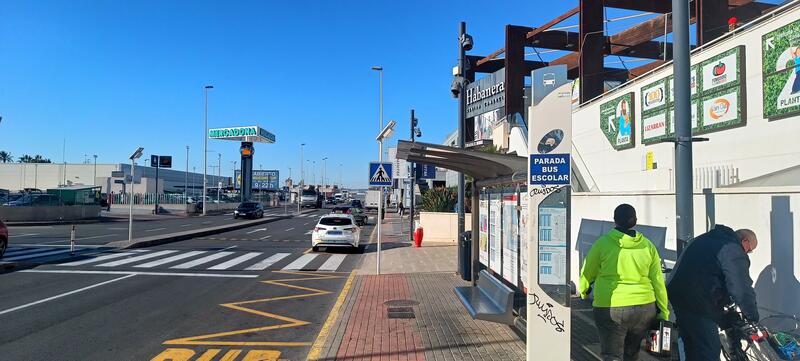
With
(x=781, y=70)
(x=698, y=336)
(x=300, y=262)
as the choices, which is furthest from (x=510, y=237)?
(x=300, y=262)

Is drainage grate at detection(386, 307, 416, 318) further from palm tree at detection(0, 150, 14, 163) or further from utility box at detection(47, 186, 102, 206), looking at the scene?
palm tree at detection(0, 150, 14, 163)

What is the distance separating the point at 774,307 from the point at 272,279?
9.83 meters

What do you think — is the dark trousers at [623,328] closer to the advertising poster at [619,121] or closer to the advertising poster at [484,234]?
the advertising poster at [484,234]

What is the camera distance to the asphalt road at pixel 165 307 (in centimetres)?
616

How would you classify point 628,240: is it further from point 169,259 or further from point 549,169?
point 169,259

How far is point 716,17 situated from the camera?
1219 centimetres

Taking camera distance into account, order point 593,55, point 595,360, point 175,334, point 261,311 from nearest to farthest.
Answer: point 595,360
point 175,334
point 261,311
point 593,55

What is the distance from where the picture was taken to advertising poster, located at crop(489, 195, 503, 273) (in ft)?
22.4

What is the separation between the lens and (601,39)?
52.3 ft

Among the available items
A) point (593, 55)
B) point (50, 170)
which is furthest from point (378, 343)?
point (50, 170)

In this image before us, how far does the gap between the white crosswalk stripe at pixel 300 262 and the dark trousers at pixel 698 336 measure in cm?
1093

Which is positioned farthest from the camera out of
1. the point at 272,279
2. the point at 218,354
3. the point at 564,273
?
the point at 272,279

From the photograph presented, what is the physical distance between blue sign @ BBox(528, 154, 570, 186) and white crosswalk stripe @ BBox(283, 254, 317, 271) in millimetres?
10491

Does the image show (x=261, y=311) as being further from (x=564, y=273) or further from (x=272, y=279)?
(x=564, y=273)
